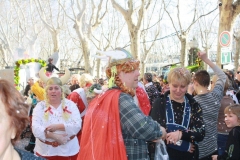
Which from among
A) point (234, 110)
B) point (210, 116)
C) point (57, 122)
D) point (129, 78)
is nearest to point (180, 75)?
point (129, 78)

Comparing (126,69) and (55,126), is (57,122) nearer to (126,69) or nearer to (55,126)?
(55,126)

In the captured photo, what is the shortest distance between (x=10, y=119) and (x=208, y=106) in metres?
2.53

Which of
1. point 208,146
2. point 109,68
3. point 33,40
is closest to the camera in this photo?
point 109,68

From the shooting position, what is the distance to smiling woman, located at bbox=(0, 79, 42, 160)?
61.8 inches

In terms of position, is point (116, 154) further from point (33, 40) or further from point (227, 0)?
point (33, 40)

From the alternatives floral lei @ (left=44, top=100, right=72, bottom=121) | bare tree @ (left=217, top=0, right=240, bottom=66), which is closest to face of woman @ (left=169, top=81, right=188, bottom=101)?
floral lei @ (left=44, top=100, right=72, bottom=121)

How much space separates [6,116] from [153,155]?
1.74 meters

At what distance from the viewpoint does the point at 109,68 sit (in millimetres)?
2961

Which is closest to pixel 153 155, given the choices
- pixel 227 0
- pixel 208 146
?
pixel 208 146

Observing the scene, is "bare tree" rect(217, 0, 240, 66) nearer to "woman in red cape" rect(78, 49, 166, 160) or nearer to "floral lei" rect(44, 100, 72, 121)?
"floral lei" rect(44, 100, 72, 121)

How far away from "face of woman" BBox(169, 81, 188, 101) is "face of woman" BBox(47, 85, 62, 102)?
1691mm

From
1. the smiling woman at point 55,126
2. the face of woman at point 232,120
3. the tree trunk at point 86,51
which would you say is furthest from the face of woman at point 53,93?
the tree trunk at point 86,51

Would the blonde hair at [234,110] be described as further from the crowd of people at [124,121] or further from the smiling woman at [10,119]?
the smiling woman at [10,119]

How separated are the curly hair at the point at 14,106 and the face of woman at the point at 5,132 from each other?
0.07 feet
